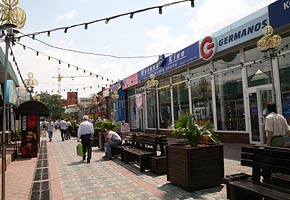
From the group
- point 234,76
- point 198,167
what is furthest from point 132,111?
point 198,167

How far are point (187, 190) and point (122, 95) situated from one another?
24103 millimetres

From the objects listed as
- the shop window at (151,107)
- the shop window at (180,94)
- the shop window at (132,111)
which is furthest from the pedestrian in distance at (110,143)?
the shop window at (132,111)

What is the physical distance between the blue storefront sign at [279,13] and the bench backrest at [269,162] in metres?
6.35

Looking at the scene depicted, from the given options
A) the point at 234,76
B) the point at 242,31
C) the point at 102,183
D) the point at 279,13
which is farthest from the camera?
the point at 234,76

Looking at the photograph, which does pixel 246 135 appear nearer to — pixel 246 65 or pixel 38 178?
pixel 246 65

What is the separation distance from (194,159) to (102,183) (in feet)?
7.86

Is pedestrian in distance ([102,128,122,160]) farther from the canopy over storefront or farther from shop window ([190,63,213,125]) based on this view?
shop window ([190,63,213,125])

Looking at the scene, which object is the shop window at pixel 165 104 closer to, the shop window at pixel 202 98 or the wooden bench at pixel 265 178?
the shop window at pixel 202 98

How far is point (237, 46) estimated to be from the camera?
463 inches

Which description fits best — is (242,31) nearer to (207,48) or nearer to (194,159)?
(207,48)

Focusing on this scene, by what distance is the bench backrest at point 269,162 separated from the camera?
3729 mm

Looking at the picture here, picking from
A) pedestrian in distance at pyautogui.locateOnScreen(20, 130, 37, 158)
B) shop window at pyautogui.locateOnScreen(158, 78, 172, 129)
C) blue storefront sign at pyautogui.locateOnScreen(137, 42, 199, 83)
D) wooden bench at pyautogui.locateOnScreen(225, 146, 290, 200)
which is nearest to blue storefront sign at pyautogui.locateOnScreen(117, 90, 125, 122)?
blue storefront sign at pyautogui.locateOnScreen(137, 42, 199, 83)

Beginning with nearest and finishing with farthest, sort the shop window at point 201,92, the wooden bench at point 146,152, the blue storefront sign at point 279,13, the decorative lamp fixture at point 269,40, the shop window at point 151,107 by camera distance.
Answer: the wooden bench at point 146,152 → the decorative lamp fixture at point 269,40 → the blue storefront sign at point 279,13 → the shop window at point 201,92 → the shop window at point 151,107

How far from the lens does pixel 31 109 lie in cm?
1138
